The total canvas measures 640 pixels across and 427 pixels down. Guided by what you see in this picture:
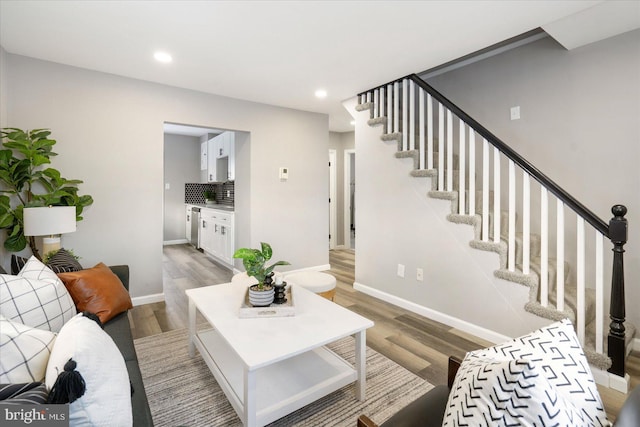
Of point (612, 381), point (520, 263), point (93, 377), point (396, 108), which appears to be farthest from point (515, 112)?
point (93, 377)

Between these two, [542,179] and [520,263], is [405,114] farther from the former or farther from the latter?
[520,263]

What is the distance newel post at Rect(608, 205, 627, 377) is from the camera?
1.78m

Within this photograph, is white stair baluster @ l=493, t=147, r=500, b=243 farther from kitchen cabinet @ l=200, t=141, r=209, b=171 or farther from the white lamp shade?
kitchen cabinet @ l=200, t=141, r=209, b=171

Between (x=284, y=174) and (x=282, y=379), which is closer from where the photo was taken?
(x=282, y=379)

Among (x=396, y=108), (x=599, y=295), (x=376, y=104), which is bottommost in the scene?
(x=599, y=295)

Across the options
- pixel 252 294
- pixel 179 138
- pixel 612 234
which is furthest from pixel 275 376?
pixel 179 138

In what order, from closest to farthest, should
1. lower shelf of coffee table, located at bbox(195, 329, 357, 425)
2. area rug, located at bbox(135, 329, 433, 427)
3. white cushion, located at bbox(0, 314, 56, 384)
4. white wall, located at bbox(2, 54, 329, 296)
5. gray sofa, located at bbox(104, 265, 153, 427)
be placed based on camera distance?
white cushion, located at bbox(0, 314, 56, 384), gray sofa, located at bbox(104, 265, 153, 427), lower shelf of coffee table, located at bbox(195, 329, 357, 425), area rug, located at bbox(135, 329, 433, 427), white wall, located at bbox(2, 54, 329, 296)

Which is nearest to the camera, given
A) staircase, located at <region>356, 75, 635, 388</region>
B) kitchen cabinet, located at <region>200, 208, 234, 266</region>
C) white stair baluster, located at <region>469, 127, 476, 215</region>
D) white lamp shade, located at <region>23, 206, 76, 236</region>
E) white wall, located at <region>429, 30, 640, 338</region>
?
staircase, located at <region>356, 75, 635, 388</region>

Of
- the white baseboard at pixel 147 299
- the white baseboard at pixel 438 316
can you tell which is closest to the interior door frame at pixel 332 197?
the white baseboard at pixel 438 316

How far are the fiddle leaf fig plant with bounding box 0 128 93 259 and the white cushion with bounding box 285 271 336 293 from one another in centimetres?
203

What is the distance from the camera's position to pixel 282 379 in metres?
1.67

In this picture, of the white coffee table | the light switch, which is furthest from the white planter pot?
the light switch

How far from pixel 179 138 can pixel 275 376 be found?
6.48 metres

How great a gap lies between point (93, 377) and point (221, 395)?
1145 millimetres
